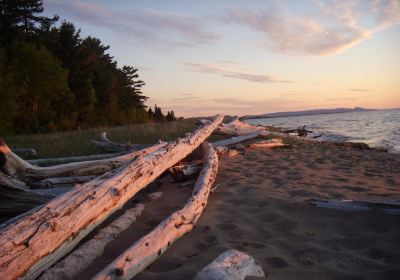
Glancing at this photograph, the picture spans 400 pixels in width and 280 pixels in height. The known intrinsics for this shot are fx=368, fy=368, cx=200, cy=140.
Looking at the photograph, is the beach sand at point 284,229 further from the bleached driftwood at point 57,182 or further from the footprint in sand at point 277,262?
the bleached driftwood at point 57,182

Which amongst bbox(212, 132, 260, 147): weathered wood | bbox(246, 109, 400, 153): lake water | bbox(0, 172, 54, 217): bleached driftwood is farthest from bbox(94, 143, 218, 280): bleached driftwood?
bbox(246, 109, 400, 153): lake water

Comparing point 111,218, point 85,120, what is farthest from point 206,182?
point 85,120

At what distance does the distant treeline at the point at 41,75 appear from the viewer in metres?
Result: 24.7

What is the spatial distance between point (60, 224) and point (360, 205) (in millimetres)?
3252

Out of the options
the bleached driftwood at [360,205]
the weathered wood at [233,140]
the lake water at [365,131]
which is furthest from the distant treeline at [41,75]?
the bleached driftwood at [360,205]

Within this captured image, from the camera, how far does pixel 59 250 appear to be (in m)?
2.79

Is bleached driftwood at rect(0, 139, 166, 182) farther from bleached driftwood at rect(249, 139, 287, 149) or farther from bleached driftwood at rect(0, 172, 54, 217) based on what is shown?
bleached driftwood at rect(249, 139, 287, 149)

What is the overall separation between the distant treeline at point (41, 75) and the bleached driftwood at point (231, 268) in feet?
72.1

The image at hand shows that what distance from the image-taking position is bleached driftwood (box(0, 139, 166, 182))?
177 inches

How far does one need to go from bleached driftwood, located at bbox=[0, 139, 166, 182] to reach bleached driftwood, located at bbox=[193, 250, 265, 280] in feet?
7.21

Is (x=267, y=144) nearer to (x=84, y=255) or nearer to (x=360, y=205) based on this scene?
(x=360, y=205)

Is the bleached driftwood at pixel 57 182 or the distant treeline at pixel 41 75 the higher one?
the distant treeline at pixel 41 75

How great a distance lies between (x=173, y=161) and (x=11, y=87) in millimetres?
20771

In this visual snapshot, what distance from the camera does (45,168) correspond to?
5113 millimetres
